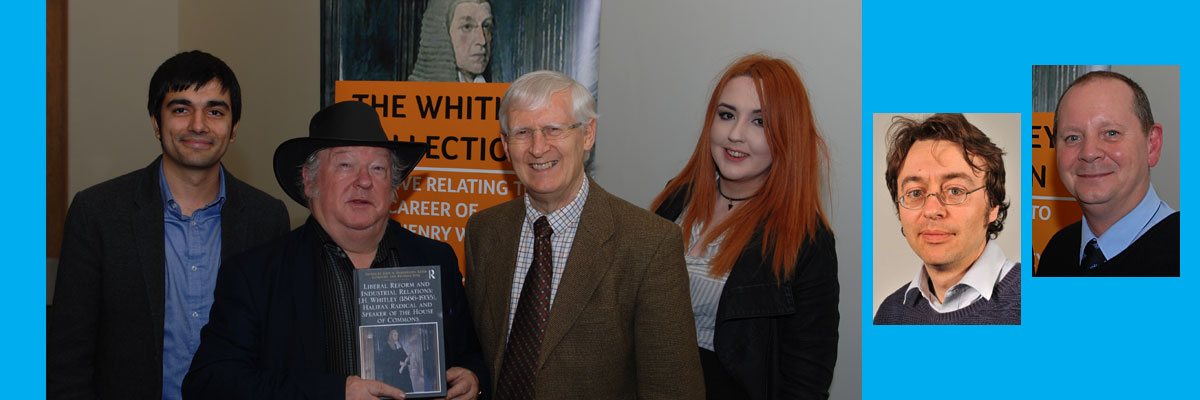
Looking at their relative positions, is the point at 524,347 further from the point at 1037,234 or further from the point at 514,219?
the point at 1037,234

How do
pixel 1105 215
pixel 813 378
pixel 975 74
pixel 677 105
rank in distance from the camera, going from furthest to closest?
pixel 677 105 < pixel 975 74 < pixel 1105 215 < pixel 813 378

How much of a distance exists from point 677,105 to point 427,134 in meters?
1.13

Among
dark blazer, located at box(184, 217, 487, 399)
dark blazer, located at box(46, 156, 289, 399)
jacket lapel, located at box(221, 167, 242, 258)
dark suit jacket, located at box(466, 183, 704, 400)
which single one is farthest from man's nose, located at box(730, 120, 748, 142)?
dark blazer, located at box(46, 156, 289, 399)

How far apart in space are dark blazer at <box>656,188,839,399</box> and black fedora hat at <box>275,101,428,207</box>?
1.04m

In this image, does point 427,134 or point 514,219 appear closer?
point 514,219

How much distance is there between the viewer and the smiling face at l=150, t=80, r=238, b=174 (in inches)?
101

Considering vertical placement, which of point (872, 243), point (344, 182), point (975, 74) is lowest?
point (872, 243)

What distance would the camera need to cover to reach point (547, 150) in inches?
84.8

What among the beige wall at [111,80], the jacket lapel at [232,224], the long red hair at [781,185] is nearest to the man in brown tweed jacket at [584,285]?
the long red hair at [781,185]

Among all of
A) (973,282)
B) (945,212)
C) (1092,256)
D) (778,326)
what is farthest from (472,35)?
(1092,256)

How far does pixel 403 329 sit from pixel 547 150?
24.0 inches

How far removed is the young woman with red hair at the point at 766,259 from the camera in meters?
2.39

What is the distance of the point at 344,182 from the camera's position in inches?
88.0

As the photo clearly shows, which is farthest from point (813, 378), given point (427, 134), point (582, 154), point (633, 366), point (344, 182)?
point (427, 134)
